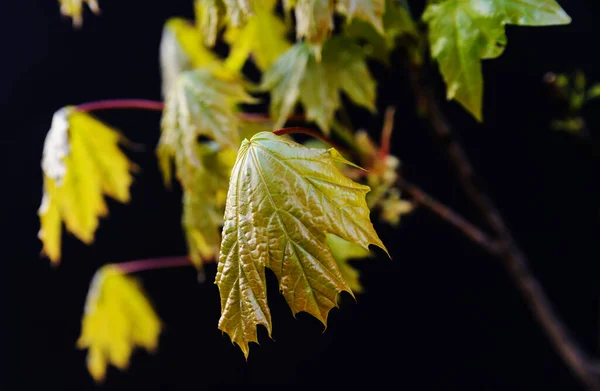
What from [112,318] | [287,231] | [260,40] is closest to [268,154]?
[287,231]

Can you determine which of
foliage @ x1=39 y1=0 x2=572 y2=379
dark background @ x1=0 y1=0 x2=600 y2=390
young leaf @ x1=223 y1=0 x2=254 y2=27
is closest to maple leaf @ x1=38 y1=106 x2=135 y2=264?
foliage @ x1=39 y1=0 x2=572 y2=379

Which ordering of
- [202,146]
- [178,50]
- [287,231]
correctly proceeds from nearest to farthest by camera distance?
[287,231], [202,146], [178,50]

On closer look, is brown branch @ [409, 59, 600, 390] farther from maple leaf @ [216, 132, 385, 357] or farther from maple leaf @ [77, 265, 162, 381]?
maple leaf @ [77, 265, 162, 381]

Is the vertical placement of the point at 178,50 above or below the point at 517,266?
above

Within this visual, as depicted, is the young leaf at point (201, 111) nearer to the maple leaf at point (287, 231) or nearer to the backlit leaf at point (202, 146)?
the backlit leaf at point (202, 146)

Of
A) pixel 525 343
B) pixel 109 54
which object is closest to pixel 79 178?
pixel 109 54

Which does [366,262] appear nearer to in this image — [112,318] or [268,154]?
[112,318]
